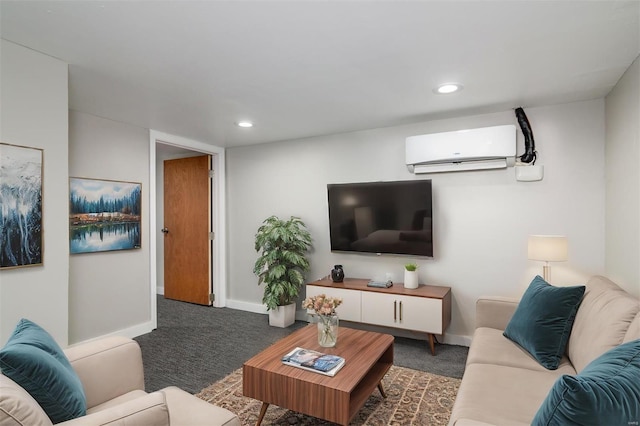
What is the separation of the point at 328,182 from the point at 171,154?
2.91 metres

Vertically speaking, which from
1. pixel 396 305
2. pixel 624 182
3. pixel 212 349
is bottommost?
pixel 212 349

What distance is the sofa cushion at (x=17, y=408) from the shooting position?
3.36 ft

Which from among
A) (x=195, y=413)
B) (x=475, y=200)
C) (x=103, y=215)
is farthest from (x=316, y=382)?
(x=103, y=215)

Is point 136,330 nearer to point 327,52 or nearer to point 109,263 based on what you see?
point 109,263

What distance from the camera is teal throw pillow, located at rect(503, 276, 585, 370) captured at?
80.0 inches

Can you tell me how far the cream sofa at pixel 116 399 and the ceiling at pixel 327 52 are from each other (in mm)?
1724

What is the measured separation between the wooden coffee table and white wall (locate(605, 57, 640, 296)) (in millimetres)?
1797

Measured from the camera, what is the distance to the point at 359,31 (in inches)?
76.2

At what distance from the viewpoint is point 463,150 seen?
338 centimetres

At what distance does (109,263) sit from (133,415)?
2989 mm

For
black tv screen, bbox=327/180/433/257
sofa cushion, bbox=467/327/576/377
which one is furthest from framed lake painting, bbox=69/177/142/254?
sofa cushion, bbox=467/327/576/377

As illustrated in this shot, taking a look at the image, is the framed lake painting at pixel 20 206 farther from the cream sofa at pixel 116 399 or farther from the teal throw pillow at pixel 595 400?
the teal throw pillow at pixel 595 400

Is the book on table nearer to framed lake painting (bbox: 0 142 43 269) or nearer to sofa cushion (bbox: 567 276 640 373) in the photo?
sofa cushion (bbox: 567 276 640 373)

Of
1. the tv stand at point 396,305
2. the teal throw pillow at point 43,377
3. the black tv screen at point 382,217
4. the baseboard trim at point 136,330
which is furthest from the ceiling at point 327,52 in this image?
the baseboard trim at point 136,330
